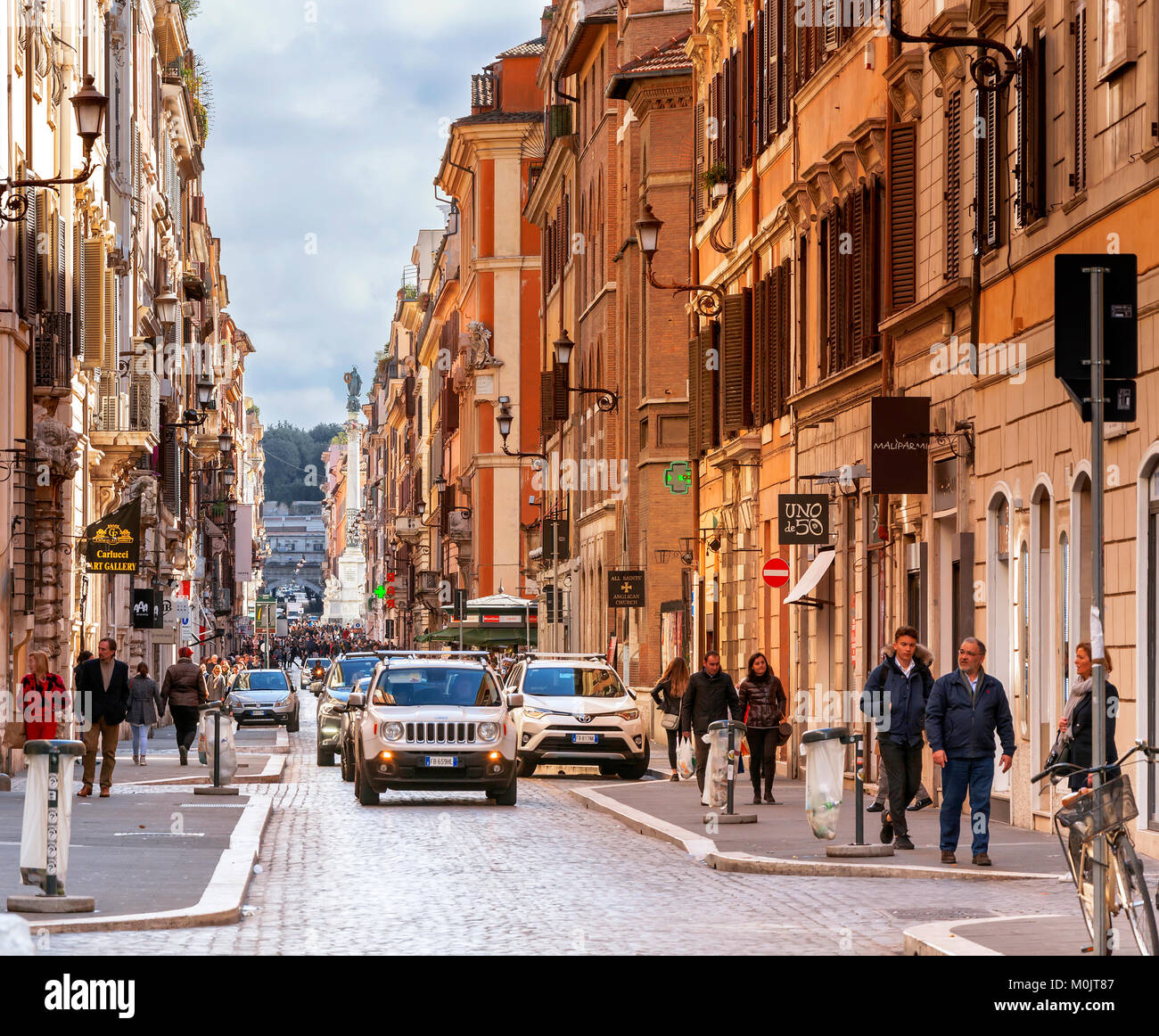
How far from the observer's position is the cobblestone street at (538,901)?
13.5m

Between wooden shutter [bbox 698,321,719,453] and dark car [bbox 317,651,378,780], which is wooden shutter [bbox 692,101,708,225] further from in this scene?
dark car [bbox 317,651,378,780]

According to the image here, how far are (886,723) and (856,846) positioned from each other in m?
1.41

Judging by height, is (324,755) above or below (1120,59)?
below

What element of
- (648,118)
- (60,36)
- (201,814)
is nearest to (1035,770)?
(201,814)

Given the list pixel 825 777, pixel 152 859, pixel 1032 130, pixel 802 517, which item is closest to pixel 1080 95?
pixel 1032 130

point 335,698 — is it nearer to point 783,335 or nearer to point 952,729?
point 783,335

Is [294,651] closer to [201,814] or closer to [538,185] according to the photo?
[538,185]

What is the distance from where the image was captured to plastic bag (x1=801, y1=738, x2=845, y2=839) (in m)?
19.2

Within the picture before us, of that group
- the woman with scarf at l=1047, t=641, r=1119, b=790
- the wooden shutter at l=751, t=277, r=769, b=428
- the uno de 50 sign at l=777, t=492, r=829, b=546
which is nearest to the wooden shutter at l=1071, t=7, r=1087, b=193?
the woman with scarf at l=1047, t=641, r=1119, b=790

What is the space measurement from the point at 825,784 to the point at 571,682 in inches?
651

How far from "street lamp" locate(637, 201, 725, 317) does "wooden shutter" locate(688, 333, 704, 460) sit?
1.70 feet

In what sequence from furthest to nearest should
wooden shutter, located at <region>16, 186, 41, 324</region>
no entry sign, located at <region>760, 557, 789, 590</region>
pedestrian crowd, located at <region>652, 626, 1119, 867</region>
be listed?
wooden shutter, located at <region>16, 186, 41, 324</region>
no entry sign, located at <region>760, 557, 789, 590</region>
pedestrian crowd, located at <region>652, 626, 1119, 867</region>

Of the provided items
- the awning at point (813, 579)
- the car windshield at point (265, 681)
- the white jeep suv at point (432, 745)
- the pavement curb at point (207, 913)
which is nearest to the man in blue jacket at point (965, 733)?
the pavement curb at point (207, 913)

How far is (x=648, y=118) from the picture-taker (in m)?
50.6
